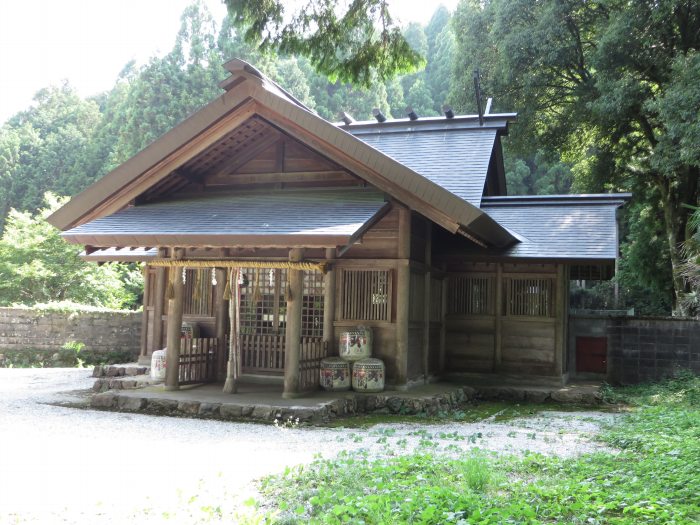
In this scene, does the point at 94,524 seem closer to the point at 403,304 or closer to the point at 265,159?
the point at 403,304

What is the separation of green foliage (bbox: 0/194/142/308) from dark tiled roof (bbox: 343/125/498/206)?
37.1 feet

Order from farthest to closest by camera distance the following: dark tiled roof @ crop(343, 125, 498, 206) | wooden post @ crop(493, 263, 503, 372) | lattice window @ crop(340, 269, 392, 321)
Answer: dark tiled roof @ crop(343, 125, 498, 206) < wooden post @ crop(493, 263, 503, 372) < lattice window @ crop(340, 269, 392, 321)

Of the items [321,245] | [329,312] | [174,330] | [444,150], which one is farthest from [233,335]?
[444,150]

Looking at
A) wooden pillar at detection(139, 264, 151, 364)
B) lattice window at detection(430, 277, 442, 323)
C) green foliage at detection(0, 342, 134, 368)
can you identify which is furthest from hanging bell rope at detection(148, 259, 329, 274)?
green foliage at detection(0, 342, 134, 368)

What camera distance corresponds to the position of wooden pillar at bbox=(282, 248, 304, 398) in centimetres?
954

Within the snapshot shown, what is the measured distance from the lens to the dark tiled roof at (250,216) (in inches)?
353

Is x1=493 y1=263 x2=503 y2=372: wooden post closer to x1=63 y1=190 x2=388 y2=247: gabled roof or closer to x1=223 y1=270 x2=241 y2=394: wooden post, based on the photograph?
x1=63 y1=190 x2=388 y2=247: gabled roof

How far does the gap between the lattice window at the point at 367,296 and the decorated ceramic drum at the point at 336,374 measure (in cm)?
85

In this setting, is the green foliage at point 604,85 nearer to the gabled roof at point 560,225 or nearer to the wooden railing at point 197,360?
the gabled roof at point 560,225

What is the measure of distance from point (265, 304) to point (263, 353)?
2.93 ft

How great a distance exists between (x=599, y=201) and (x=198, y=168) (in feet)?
28.2

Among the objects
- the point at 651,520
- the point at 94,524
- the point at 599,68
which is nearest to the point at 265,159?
the point at 94,524

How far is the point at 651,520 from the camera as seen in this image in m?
4.12

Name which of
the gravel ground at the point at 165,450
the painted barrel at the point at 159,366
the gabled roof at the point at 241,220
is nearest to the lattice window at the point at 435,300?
the gabled roof at the point at 241,220
